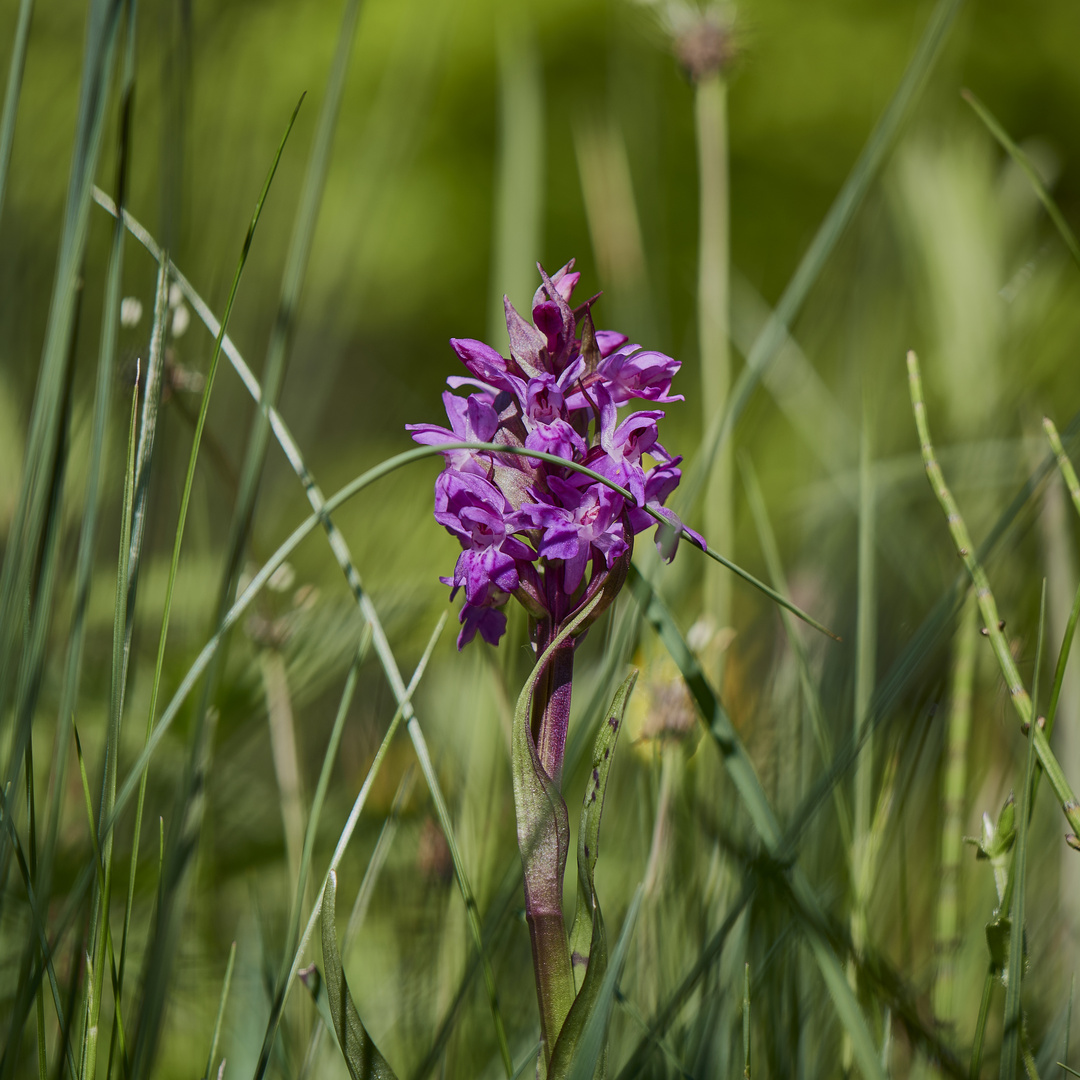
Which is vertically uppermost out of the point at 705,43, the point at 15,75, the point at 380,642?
the point at 705,43

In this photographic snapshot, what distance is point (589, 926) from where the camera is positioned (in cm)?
35

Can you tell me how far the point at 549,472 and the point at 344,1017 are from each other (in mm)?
216

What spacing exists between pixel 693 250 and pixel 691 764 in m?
2.17

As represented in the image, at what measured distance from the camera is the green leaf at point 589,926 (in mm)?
Result: 321

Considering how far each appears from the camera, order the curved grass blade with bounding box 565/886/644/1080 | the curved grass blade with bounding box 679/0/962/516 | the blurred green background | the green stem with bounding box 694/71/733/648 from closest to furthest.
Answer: the curved grass blade with bounding box 565/886/644/1080
the curved grass blade with bounding box 679/0/962/516
the blurred green background
the green stem with bounding box 694/71/733/648

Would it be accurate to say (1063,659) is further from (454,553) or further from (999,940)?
(454,553)

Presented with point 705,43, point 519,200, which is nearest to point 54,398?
point 519,200

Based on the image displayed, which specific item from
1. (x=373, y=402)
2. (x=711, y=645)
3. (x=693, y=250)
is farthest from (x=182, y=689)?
(x=693, y=250)

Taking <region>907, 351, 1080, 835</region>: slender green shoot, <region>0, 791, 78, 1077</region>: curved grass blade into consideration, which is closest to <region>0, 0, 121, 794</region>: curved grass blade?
<region>0, 791, 78, 1077</region>: curved grass blade

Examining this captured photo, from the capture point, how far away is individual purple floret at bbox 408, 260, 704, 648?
14.2 inches

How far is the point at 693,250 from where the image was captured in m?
2.55

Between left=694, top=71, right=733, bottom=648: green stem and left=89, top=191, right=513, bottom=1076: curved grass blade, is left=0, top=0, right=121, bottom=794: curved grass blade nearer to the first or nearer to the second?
left=89, top=191, right=513, bottom=1076: curved grass blade

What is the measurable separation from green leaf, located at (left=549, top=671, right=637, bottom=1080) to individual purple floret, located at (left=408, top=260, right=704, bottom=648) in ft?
0.15

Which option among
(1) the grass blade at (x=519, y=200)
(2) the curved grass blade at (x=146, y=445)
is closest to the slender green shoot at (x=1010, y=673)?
(2) the curved grass blade at (x=146, y=445)
